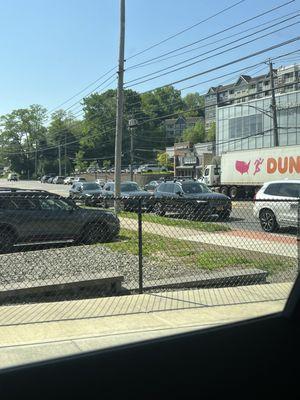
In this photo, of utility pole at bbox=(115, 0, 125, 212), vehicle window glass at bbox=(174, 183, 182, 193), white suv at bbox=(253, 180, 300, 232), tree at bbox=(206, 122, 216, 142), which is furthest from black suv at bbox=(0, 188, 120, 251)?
tree at bbox=(206, 122, 216, 142)

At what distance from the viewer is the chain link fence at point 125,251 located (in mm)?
7594

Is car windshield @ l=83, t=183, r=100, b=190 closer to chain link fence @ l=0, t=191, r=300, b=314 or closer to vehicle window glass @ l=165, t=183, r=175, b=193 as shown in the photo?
vehicle window glass @ l=165, t=183, r=175, b=193

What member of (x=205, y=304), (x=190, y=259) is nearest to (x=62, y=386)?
(x=205, y=304)

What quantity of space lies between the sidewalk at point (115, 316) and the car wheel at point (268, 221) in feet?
26.9

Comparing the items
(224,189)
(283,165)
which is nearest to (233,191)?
(224,189)

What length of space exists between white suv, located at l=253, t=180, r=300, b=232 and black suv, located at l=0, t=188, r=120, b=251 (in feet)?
15.1

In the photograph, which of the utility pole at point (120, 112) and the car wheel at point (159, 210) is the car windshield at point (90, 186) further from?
the car wheel at point (159, 210)

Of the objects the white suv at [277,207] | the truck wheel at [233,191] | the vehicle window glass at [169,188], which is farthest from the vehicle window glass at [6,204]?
the truck wheel at [233,191]

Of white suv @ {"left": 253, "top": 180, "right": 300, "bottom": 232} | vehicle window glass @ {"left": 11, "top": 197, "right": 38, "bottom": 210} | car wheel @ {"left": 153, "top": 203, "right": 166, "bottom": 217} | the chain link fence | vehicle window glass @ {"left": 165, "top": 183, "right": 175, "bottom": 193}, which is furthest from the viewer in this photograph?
vehicle window glass @ {"left": 165, "top": 183, "right": 175, "bottom": 193}

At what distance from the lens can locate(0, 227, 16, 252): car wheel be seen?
451 inches

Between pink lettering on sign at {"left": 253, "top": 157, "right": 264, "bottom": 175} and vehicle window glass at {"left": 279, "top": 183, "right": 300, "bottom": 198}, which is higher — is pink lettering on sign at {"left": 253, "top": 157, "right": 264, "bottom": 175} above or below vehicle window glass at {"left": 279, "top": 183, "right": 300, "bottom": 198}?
above

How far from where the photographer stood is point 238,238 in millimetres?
13344

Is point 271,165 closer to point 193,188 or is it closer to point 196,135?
point 193,188

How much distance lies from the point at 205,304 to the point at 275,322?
181 inches
